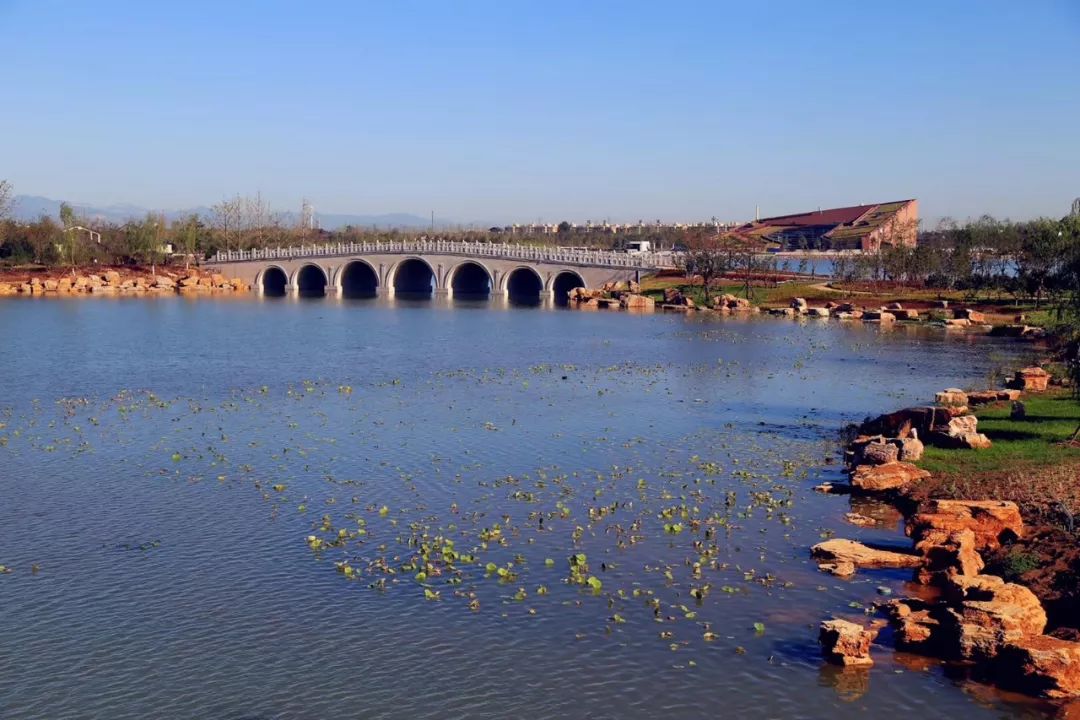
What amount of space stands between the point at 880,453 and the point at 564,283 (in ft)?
316

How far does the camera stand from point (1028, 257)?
3211 inches

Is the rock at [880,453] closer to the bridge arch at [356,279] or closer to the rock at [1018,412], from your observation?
the rock at [1018,412]

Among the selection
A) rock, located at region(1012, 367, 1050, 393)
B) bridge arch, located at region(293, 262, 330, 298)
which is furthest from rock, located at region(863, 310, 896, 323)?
bridge arch, located at region(293, 262, 330, 298)

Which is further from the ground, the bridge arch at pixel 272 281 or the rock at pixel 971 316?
the bridge arch at pixel 272 281

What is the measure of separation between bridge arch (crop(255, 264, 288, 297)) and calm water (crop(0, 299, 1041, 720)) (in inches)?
3016

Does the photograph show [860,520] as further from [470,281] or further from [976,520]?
[470,281]

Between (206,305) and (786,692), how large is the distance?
9181 cm

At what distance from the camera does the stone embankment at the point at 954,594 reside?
17594mm

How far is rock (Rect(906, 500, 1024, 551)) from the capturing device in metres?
23.3

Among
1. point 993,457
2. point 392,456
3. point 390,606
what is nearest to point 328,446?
point 392,456

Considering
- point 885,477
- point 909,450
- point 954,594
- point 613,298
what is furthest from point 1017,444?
point 613,298

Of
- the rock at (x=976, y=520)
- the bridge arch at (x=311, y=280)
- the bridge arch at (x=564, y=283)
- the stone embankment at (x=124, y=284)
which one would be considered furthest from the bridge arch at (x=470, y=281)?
the rock at (x=976, y=520)

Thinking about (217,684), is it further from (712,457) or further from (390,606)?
(712,457)

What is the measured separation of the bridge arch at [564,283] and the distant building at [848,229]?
158ft
